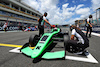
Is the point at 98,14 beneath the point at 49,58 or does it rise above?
above

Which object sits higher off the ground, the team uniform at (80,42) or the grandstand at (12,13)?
the grandstand at (12,13)

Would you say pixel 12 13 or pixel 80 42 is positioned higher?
pixel 12 13

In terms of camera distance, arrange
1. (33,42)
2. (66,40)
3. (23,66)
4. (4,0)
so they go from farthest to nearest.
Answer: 1. (4,0)
2. (33,42)
3. (66,40)
4. (23,66)

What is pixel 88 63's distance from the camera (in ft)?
5.52

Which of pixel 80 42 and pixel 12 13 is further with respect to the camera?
pixel 12 13

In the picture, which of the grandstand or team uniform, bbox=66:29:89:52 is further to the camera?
the grandstand

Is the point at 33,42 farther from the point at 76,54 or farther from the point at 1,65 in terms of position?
the point at 76,54

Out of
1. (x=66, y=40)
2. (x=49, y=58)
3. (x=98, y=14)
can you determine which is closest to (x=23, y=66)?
(x=49, y=58)

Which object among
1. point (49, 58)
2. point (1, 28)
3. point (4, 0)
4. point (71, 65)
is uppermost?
point (4, 0)

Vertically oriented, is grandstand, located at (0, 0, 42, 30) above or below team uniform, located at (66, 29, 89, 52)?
above

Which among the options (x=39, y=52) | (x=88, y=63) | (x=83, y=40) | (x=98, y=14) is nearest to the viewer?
(x=88, y=63)

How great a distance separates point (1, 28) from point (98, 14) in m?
17.3

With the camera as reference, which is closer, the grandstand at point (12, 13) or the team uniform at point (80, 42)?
the team uniform at point (80, 42)

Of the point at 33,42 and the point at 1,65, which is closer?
the point at 1,65
